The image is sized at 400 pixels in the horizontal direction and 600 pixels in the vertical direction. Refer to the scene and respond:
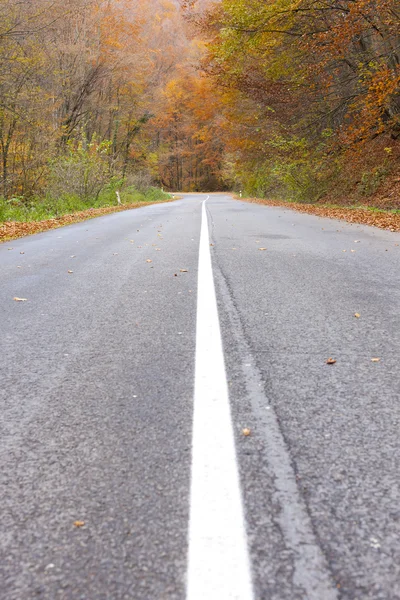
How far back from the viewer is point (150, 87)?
1339 inches

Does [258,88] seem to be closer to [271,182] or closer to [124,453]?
[271,182]

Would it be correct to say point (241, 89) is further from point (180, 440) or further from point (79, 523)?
point (79, 523)

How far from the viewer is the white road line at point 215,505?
1.14m

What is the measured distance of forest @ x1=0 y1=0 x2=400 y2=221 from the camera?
13.8 m

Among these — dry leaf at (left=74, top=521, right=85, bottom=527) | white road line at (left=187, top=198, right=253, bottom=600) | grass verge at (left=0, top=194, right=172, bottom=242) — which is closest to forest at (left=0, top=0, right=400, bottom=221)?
grass verge at (left=0, top=194, right=172, bottom=242)

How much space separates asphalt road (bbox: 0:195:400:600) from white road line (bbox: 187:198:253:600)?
→ 2 centimetres

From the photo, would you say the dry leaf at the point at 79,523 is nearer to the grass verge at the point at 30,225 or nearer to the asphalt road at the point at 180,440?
the asphalt road at the point at 180,440

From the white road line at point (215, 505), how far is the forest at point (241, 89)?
12511 mm

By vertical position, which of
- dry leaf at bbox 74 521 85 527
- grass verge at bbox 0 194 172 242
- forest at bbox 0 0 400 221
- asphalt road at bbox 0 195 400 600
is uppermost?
forest at bbox 0 0 400 221

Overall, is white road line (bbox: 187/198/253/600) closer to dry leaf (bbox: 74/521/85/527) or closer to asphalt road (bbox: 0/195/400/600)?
asphalt road (bbox: 0/195/400/600)

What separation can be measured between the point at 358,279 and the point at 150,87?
108 ft

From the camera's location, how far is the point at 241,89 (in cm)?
1956

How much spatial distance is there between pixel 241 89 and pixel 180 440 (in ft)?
65.3

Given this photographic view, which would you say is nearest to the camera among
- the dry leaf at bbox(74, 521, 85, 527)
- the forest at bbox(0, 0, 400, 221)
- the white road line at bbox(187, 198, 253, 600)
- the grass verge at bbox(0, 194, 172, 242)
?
Result: the white road line at bbox(187, 198, 253, 600)
